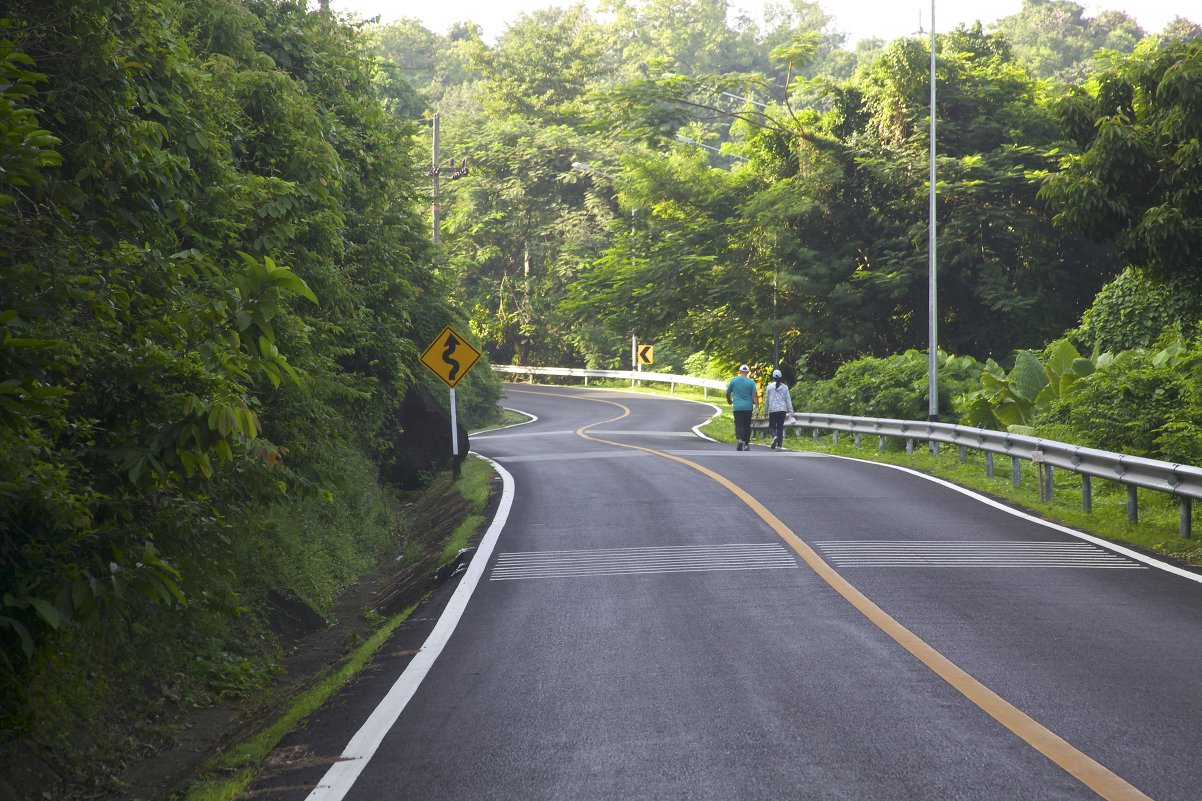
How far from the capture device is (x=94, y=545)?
5.46 metres

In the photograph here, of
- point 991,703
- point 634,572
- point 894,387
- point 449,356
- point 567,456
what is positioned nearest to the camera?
point 991,703

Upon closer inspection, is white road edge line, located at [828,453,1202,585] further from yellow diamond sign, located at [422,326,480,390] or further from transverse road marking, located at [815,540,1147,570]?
yellow diamond sign, located at [422,326,480,390]

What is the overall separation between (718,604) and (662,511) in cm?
534

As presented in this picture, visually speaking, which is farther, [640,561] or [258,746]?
[640,561]

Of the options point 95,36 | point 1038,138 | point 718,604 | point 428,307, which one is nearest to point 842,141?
point 1038,138

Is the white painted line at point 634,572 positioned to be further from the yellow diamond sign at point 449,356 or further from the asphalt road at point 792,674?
the yellow diamond sign at point 449,356

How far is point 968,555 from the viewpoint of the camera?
35.9 feet

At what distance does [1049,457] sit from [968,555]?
15.2 ft

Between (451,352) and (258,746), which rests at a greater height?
(451,352)

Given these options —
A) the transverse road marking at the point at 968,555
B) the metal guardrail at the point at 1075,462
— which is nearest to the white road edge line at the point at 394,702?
the transverse road marking at the point at 968,555

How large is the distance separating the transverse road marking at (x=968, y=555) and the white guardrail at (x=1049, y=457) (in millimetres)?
1087

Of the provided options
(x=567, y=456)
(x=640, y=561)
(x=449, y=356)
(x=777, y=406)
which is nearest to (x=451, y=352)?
(x=449, y=356)

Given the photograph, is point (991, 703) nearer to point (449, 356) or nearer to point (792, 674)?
point (792, 674)

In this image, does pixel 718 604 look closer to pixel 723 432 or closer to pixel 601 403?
pixel 723 432
